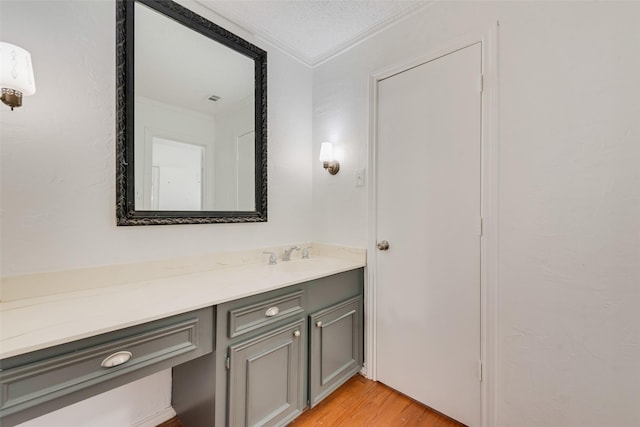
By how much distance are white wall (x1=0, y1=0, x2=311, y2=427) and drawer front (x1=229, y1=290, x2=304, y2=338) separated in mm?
605

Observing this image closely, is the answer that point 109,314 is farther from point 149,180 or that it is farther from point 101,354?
point 149,180

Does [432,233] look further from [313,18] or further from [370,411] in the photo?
[313,18]

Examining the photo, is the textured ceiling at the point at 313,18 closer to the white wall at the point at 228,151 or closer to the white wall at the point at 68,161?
the white wall at the point at 228,151

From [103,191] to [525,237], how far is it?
2062mm

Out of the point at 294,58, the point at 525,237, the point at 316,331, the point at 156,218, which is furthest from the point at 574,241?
the point at 294,58

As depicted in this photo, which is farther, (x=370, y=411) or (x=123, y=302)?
(x=370, y=411)

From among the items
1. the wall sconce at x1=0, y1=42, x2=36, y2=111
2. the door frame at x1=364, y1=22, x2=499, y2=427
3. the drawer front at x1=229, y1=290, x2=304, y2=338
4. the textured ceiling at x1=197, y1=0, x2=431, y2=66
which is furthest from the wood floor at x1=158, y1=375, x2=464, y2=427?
the textured ceiling at x1=197, y1=0, x2=431, y2=66

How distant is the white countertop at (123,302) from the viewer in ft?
2.79

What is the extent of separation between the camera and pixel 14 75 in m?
0.99

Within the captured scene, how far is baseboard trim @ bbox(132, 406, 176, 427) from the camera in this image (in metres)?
1.46

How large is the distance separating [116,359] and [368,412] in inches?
54.1

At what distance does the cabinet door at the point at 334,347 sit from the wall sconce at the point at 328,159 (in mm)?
975

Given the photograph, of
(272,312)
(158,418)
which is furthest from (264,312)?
(158,418)

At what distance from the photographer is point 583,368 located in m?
1.16
